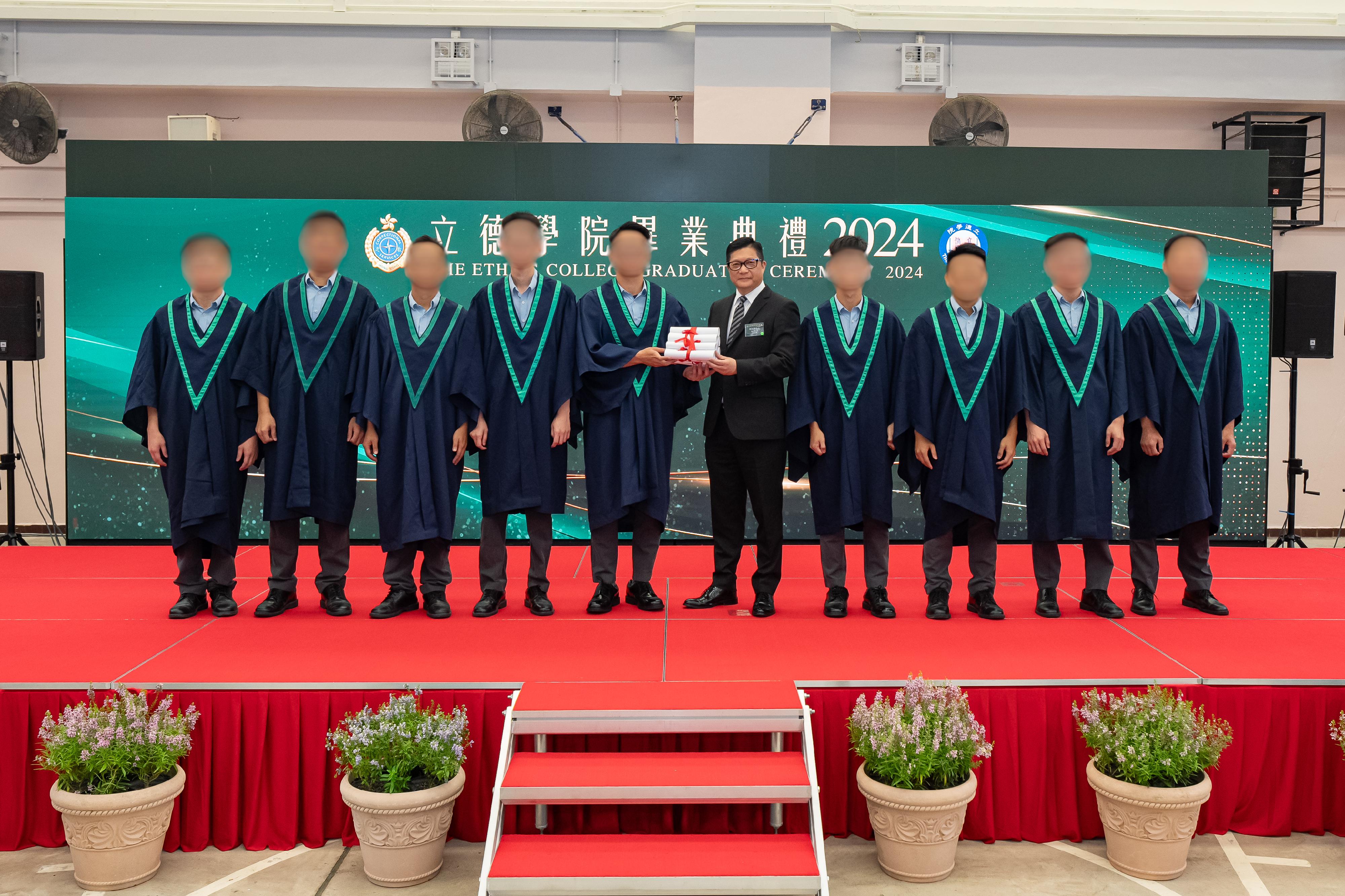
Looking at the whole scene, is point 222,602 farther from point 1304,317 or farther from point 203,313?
point 1304,317

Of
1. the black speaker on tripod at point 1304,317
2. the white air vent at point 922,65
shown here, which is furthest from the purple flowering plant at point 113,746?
the white air vent at point 922,65

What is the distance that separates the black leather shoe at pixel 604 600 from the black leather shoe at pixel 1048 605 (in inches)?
63.5

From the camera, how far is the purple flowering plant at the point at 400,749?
244cm

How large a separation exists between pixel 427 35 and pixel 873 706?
623cm

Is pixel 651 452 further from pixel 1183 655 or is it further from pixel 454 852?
pixel 1183 655

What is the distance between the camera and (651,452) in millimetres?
3699

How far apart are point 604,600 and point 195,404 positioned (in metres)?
1.67

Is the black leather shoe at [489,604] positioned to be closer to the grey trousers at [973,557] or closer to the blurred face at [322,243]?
the blurred face at [322,243]

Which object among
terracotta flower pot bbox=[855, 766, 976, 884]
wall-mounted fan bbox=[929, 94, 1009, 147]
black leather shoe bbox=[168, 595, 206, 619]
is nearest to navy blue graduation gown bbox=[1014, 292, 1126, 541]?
terracotta flower pot bbox=[855, 766, 976, 884]

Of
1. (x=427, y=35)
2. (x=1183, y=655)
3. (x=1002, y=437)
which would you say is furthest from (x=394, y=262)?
(x=1183, y=655)

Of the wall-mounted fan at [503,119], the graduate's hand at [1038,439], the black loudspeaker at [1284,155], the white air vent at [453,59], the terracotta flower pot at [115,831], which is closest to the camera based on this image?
the terracotta flower pot at [115,831]

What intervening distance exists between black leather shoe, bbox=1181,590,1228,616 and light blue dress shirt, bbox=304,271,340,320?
3.49m

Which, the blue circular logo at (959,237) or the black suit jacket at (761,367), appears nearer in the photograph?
the black suit jacket at (761,367)

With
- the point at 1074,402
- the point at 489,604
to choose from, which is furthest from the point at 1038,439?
the point at 489,604
